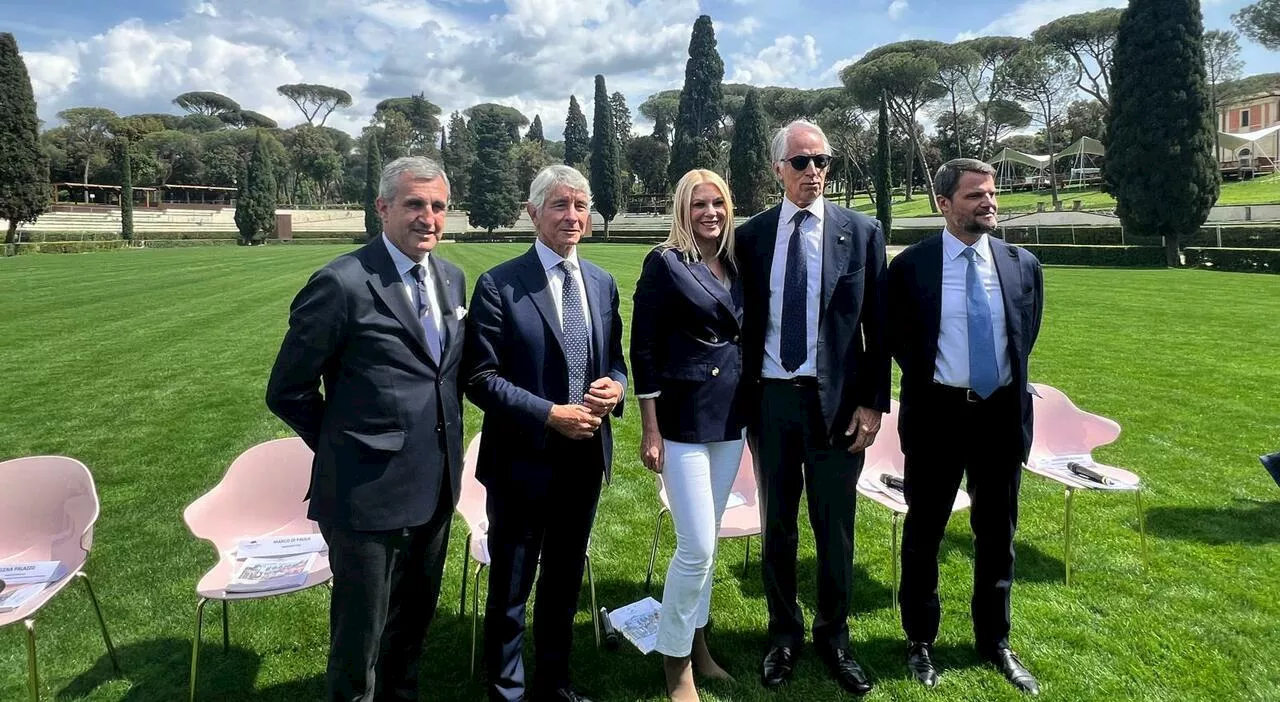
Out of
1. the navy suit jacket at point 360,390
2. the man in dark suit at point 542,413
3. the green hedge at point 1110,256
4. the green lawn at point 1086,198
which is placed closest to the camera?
the navy suit jacket at point 360,390

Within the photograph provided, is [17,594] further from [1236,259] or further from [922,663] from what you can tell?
[1236,259]

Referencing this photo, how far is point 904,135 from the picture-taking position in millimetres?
63344

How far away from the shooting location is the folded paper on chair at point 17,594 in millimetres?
2670

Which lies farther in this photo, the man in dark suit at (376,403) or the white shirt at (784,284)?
the white shirt at (784,284)

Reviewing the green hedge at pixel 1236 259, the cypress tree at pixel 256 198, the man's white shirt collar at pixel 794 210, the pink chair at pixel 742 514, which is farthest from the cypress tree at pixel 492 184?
the man's white shirt collar at pixel 794 210

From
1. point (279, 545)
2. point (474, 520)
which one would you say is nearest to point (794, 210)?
point (474, 520)

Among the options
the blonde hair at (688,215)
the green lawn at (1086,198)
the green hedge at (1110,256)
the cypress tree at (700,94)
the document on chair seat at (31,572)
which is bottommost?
the document on chair seat at (31,572)

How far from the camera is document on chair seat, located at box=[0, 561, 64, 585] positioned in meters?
2.91

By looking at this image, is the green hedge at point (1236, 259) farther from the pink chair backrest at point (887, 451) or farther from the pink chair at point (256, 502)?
the pink chair at point (256, 502)

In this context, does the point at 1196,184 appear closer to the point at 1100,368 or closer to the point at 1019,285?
the point at 1100,368

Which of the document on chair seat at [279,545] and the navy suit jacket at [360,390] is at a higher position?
the navy suit jacket at [360,390]

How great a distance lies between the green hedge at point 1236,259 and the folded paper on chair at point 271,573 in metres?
26.5

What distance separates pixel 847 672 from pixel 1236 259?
84.9 ft

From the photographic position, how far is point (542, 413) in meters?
2.45
